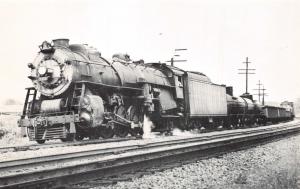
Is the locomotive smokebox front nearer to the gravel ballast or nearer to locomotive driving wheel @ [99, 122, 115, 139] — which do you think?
locomotive driving wheel @ [99, 122, 115, 139]

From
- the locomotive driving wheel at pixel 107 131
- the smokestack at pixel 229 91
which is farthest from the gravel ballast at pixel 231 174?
the smokestack at pixel 229 91

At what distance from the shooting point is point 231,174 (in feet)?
22.5

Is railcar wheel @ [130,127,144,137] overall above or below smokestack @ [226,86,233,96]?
below

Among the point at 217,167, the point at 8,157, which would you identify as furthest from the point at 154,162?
the point at 8,157

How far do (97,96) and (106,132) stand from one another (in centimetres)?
182

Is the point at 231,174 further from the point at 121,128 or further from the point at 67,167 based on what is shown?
the point at 121,128

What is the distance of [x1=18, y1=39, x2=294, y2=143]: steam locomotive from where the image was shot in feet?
40.0

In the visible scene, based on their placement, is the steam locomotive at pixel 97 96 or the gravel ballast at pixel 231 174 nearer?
the gravel ballast at pixel 231 174

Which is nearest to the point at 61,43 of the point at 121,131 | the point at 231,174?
the point at 121,131

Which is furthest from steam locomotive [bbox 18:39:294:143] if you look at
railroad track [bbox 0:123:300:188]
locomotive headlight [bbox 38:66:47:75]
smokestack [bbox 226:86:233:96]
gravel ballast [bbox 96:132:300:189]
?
smokestack [bbox 226:86:233:96]

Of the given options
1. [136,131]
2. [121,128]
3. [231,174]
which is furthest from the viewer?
[136,131]

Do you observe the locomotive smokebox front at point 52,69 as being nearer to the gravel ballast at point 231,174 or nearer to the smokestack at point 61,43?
the smokestack at point 61,43

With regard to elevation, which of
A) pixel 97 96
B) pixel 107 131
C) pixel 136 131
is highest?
pixel 97 96

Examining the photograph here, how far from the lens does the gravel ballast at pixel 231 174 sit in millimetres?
5789
